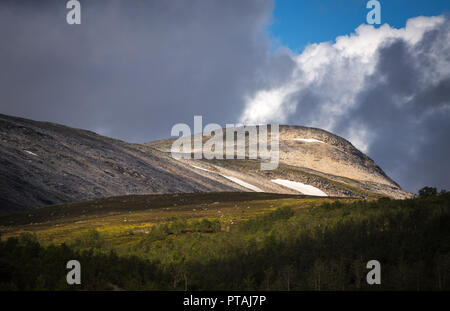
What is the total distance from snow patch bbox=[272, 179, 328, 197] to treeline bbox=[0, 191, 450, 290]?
98.6 meters

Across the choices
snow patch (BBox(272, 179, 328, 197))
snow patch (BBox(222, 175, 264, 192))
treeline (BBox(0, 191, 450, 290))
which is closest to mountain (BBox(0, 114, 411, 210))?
snow patch (BBox(222, 175, 264, 192))

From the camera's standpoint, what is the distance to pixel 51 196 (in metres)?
74.9

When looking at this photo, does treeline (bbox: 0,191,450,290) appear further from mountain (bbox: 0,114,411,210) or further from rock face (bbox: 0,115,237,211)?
rock face (bbox: 0,115,237,211)

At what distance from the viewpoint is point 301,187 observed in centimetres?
14325

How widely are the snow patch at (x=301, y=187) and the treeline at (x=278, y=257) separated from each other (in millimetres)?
98591

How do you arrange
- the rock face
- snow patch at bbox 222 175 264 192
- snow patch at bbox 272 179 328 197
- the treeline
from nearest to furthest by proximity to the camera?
the treeline → the rock face → snow patch at bbox 222 175 264 192 → snow patch at bbox 272 179 328 197

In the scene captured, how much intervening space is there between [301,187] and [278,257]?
113978 millimetres

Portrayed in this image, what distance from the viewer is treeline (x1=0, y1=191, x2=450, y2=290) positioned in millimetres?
26266

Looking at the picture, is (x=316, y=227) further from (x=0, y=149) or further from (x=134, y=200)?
(x=0, y=149)

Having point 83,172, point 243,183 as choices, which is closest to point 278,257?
point 83,172

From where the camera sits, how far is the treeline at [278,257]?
2627 cm

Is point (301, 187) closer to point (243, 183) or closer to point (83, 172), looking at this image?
point (243, 183)

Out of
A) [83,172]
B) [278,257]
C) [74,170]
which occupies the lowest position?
[278,257]
